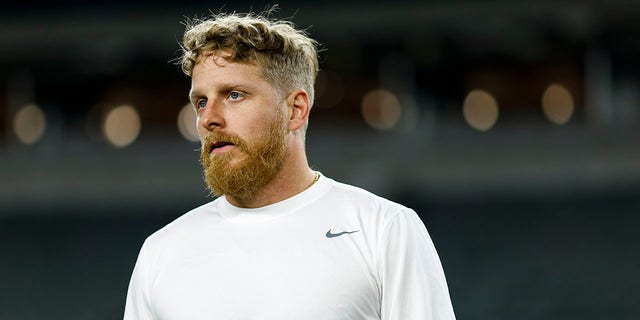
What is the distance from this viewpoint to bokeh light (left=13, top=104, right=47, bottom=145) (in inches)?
661

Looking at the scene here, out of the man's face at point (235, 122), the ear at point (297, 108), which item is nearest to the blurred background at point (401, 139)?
the ear at point (297, 108)

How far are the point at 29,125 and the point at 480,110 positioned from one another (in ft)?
24.3

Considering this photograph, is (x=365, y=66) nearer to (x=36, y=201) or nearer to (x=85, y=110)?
(x=85, y=110)

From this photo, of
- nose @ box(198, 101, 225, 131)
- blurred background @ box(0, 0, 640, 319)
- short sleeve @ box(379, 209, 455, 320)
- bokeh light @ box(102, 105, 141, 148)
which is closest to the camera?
short sleeve @ box(379, 209, 455, 320)

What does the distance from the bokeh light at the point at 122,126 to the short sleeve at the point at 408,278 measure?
14232 millimetres

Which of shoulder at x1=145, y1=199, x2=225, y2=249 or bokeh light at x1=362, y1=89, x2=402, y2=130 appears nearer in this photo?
shoulder at x1=145, y1=199, x2=225, y2=249

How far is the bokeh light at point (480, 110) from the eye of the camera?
1600cm

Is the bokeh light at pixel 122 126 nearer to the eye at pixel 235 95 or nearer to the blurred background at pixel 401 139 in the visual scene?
the blurred background at pixel 401 139

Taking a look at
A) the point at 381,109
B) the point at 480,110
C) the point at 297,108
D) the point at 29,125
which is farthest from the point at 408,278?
the point at 29,125

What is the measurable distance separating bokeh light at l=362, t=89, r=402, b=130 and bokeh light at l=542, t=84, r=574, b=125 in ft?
7.66

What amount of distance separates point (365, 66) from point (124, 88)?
13.8ft

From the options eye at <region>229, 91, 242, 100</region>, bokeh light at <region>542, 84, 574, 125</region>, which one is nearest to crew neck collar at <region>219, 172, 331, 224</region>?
eye at <region>229, 91, 242, 100</region>

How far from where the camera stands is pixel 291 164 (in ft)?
10.6

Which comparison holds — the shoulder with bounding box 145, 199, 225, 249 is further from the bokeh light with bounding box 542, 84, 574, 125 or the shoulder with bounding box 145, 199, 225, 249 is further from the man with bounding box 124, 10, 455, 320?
the bokeh light with bounding box 542, 84, 574, 125
